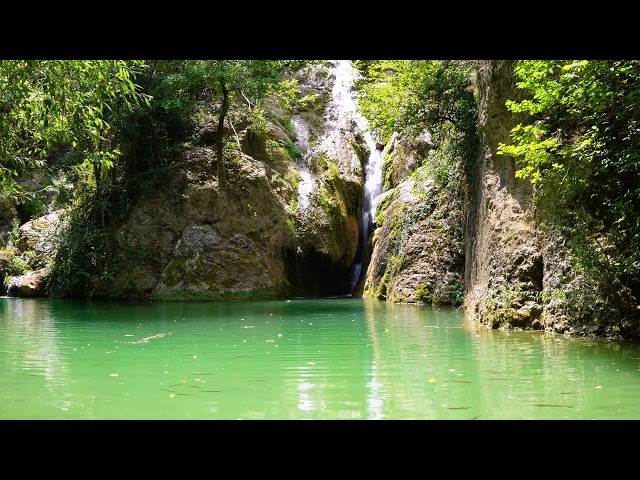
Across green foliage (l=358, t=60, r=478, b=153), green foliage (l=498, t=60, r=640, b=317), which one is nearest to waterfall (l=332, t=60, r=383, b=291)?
green foliage (l=358, t=60, r=478, b=153)

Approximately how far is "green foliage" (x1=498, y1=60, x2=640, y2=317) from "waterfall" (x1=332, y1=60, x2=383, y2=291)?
13950mm

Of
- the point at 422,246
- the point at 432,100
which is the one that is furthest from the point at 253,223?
the point at 432,100

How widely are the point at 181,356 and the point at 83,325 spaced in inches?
188

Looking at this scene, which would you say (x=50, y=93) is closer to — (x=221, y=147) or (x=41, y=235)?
(x=221, y=147)

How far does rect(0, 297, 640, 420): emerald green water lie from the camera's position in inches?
169

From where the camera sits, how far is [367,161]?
1013 inches

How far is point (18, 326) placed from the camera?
1091cm

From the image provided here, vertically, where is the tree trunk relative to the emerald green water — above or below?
above

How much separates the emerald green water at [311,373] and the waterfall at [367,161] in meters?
13.4

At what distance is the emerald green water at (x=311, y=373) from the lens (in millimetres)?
4305

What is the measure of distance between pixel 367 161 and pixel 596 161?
17524mm

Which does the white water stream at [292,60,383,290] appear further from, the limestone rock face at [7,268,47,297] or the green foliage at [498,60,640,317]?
the green foliage at [498,60,640,317]
